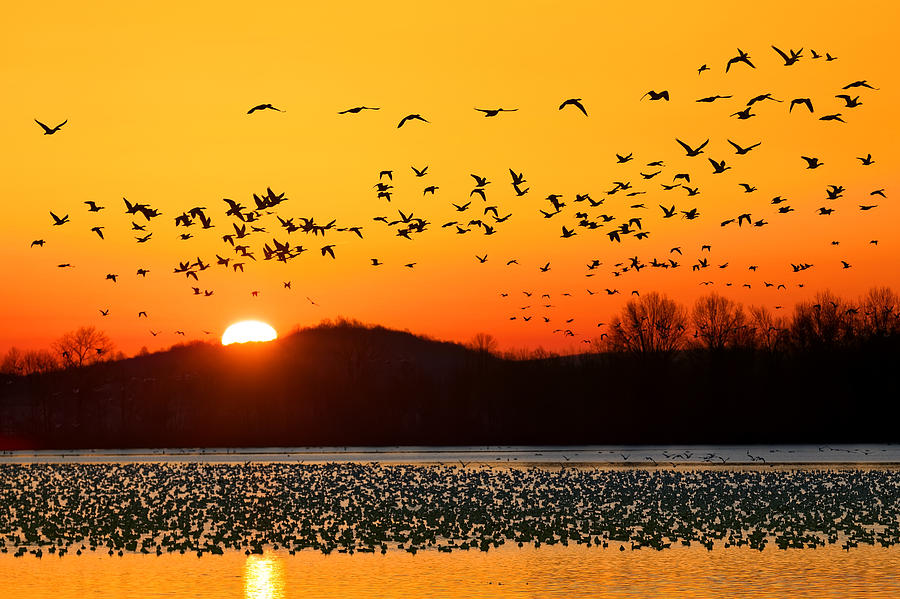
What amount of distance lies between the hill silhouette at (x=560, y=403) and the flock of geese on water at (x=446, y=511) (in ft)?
198

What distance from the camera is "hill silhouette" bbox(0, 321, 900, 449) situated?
125438 mm

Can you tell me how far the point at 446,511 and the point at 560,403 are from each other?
336 feet

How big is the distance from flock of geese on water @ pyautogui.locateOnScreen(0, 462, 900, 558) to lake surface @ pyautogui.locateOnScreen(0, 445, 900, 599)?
0.11m

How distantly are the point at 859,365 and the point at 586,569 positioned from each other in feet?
342

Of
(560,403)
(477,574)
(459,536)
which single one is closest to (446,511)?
(459,536)

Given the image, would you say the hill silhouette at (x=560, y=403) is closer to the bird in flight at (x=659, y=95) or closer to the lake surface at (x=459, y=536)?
the lake surface at (x=459, y=536)

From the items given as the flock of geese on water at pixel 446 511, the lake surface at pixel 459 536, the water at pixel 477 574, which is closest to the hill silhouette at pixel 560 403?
the flock of geese on water at pixel 446 511

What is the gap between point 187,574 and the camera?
91.7ft

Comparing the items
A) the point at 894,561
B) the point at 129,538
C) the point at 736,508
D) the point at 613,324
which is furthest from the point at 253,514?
the point at 613,324

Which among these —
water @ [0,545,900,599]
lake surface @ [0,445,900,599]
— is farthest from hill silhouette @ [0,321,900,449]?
water @ [0,545,900,599]

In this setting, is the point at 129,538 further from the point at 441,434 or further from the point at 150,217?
the point at 441,434

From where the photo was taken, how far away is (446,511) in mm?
42094

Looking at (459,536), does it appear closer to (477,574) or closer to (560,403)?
(477,574)

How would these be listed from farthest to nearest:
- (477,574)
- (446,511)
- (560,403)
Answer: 1. (560,403)
2. (446,511)
3. (477,574)
